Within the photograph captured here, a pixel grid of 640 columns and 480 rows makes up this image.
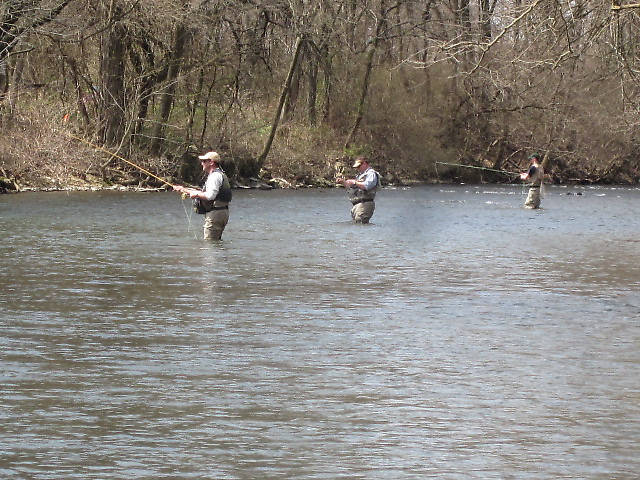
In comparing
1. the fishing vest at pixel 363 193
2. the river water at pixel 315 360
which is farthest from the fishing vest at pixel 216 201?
the fishing vest at pixel 363 193

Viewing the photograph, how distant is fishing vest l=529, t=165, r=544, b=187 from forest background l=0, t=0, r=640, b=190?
288 cm

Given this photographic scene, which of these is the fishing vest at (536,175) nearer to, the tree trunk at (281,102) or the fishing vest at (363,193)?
the fishing vest at (363,193)

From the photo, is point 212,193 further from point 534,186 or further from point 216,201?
point 534,186

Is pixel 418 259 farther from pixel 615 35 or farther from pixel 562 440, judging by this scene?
pixel 562 440

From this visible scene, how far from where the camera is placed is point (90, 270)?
58.5 ft

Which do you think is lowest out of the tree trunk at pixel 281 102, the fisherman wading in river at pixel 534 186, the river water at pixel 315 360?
the river water at pixel 315 360

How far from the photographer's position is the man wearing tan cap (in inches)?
1094

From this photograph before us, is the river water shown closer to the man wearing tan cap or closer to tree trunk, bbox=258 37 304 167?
the man wearing tan cap

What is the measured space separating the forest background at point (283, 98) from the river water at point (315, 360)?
44.3ft

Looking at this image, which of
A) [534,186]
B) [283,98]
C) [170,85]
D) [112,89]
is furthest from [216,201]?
[283,98]

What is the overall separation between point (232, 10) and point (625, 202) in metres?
14.0

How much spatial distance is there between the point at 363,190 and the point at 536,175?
898 centimetres

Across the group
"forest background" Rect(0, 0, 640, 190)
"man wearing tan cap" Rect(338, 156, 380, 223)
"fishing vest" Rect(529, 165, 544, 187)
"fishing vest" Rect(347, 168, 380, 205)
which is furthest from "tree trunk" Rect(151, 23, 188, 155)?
"fishing vest" Rect(347, 168, 380, 205)

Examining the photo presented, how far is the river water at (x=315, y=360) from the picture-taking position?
7562 mm
